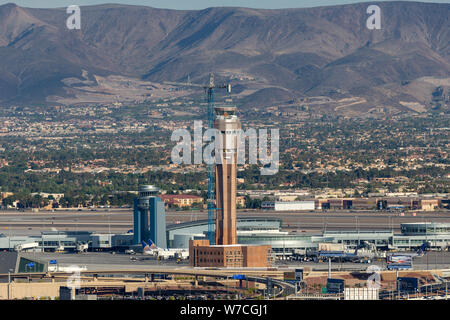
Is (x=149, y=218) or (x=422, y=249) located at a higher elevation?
(x=149, y=218)

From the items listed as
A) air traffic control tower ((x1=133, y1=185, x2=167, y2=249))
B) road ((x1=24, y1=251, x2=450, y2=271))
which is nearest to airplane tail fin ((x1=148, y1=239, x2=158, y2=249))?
air traffic control tower ((x1=133, y1=185, x2=167, y2=249))

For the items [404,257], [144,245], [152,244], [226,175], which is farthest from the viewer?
[144,245]

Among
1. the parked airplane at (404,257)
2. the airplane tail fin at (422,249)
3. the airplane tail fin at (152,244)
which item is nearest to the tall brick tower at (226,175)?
the parked airplane at (404,257)

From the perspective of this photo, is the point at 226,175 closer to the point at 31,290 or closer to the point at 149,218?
the point at 149,218

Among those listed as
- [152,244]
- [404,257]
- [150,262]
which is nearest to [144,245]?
[152,244]

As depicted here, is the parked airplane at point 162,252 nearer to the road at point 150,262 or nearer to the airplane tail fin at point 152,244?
the airplane tail fin at point 152,244
